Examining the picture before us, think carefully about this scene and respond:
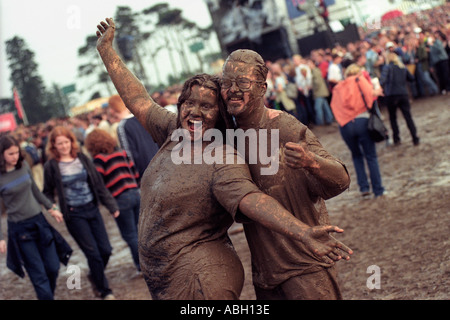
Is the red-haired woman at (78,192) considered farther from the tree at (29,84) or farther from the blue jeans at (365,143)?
the tree at (29,84)

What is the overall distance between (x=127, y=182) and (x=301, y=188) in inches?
172

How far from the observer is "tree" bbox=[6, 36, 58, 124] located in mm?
43866

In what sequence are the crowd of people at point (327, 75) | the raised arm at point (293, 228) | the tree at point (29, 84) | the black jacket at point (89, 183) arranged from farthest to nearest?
the tree at point (29, 84)
the crowd of people at point (327, 75)
the black jacket at point (89, 183)
the raised arm at point (293, 228)

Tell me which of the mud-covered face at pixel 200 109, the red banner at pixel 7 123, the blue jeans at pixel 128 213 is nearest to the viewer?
the mud-covered face at pixel 200 109

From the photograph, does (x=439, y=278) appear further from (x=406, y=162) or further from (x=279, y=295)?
(x=406, y=162)

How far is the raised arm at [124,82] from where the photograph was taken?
10.7ft

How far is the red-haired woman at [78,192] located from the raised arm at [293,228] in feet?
13.7

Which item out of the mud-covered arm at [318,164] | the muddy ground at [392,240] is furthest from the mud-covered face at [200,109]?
the muddy ground at [392,240]

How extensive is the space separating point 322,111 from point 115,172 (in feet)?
33.0

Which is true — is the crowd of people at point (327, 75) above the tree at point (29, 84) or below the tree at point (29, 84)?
below

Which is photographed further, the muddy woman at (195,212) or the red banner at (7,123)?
the red banner at (7,123)

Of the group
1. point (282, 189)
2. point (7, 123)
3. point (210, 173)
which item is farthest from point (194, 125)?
point (7, 123)

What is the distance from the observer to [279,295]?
280 centimetres

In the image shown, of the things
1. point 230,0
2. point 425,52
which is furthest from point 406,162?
point 230,0
